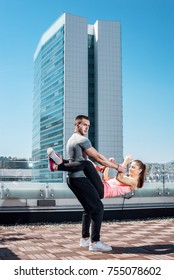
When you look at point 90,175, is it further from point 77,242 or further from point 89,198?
point 77,242

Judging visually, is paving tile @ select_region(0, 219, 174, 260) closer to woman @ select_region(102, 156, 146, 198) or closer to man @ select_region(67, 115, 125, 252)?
man @ select_region(67, 115, 125, 252)

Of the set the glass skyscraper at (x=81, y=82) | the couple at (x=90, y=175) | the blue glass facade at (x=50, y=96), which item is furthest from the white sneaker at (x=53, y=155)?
the blue glass facade at (x=50, y=96)

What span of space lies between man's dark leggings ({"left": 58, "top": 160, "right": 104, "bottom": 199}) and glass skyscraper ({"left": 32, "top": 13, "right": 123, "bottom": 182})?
111 m

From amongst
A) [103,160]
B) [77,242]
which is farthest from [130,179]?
[77,242]

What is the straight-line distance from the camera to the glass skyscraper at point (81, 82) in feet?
393

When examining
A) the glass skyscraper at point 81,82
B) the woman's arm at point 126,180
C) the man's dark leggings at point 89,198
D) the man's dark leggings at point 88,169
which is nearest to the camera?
the woman's arm at point 126,180

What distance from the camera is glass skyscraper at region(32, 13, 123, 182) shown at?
119688 millimetres

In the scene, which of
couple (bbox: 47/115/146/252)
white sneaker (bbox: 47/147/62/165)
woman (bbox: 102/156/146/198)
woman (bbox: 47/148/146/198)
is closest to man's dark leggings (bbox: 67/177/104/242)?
couple (bbox: 47/115/146/252)

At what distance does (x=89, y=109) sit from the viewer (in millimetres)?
125375

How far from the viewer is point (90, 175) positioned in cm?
414

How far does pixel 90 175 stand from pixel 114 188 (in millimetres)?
431

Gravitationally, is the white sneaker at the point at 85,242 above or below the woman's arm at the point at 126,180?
below

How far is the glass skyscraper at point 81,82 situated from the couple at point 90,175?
110372 mm

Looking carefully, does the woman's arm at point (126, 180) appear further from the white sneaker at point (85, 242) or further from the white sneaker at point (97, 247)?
the white sneaker at point (85, 242)
